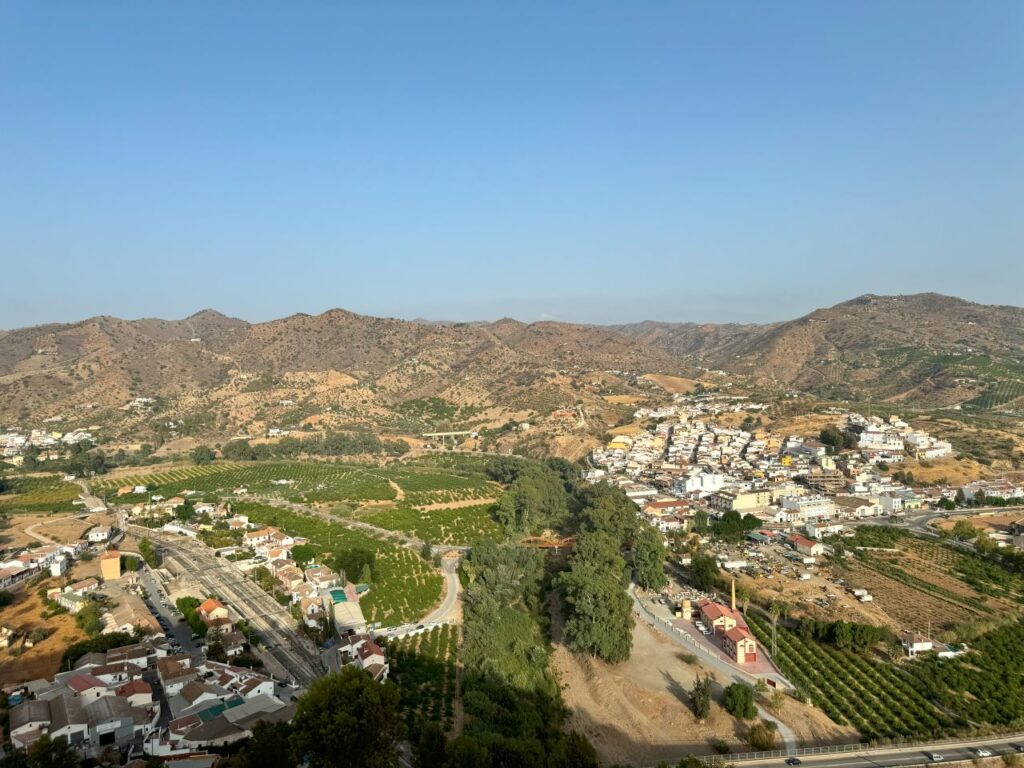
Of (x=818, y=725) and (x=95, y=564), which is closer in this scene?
(x=818, y=725)

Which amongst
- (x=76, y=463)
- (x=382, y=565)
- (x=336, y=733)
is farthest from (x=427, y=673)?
(x=76, y=463)

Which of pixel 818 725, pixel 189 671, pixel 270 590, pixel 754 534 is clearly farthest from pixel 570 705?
pixel 754 534

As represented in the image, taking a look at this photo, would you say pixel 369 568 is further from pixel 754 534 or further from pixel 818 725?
pixel 754 534

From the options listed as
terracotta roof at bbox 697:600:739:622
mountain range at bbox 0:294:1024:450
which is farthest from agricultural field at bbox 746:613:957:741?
mountain range at bbox 0:294:1024:450

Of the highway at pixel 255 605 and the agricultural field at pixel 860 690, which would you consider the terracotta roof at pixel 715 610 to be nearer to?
the agricultural field at pixel 860 690

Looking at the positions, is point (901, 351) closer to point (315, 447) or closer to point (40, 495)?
point (315, 447)
